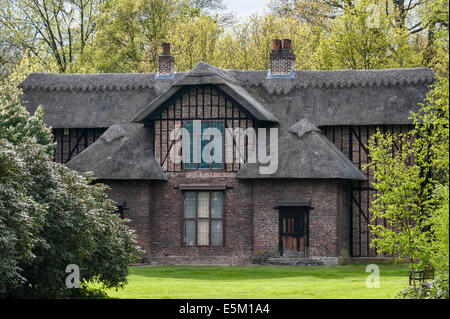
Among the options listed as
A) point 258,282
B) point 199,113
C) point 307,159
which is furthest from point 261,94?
point 258,282

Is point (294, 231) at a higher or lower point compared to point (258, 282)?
higher

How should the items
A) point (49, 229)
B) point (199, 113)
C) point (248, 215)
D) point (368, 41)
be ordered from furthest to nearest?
point (368, 41) < point (199, 113) < point (248, 215) < point (49, 229)

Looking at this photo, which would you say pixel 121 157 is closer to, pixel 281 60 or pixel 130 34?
pixel 281 60

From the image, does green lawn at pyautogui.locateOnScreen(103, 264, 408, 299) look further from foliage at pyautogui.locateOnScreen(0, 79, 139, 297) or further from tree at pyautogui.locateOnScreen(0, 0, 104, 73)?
tree at pyautogui.locateOnScreen(0, 0, 104, 73)

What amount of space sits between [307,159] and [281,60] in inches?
246

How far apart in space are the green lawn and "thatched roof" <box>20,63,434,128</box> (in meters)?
6.39

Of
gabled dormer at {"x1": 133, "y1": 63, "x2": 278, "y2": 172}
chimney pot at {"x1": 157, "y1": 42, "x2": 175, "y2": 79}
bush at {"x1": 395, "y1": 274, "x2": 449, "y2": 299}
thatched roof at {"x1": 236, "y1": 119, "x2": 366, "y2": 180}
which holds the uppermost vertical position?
chimney pot at {"x1": 157, "y1": 42, "x2": 175, "y2": 79}

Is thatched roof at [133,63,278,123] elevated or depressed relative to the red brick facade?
elevated

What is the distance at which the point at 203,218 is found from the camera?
3547 cm

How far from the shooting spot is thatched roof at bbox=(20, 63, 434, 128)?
1423 inches

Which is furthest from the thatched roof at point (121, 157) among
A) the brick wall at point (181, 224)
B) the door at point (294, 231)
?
the door at point (294, 231)

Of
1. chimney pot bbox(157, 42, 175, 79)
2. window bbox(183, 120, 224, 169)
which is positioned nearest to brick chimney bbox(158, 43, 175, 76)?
chimney pot bbox(157, 42, 175, 79)

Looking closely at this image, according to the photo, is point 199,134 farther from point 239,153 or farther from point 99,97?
point 99,97
